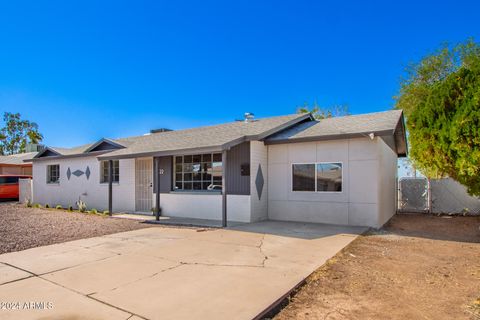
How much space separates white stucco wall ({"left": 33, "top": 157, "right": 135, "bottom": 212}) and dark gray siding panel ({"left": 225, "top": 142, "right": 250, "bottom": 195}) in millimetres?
5506

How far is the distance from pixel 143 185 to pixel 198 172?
345 centimetres

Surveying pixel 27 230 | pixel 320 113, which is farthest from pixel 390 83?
pixel 27 230

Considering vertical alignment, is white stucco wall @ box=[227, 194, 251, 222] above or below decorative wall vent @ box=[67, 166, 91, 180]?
below

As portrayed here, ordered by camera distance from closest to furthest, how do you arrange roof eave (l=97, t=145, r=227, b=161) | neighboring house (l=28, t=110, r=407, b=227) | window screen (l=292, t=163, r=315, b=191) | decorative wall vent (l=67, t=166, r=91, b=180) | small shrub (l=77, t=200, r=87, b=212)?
neighboring house (l=28, t=110, r=407, b=227), roof eave (l=97, t=145, r=227, b=161), window screen (l=292, t=163, r=315, b=191), small shrub (l=77, t=200, r=87, b=212), decorative wall vent (l=67, t=166, r=91, b=180)

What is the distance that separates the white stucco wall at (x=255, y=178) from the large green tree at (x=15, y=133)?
4976cm

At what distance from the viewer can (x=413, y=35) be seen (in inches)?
699

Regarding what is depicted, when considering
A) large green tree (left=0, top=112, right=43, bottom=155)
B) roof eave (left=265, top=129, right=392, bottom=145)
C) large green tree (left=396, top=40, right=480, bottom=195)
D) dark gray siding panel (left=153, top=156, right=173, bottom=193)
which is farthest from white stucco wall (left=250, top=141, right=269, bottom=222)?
large green tree (left=0, top=112, right=43, bottom=155)

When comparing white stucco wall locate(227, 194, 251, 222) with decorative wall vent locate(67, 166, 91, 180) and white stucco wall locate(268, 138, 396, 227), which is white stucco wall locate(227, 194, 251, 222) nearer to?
white stucco wall locate(268, 138, 396, 227)

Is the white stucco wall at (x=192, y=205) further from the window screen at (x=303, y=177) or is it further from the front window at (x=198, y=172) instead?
the window screen at (x=303, y=177)

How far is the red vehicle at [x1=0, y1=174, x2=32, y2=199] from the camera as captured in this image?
822 inches

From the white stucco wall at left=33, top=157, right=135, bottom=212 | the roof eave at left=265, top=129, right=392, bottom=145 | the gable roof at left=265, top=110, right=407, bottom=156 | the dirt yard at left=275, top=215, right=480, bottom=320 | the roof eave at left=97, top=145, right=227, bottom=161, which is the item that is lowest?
the dirt yard at left=275, top=215, right=480, bottom=320

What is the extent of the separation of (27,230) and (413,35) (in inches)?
823

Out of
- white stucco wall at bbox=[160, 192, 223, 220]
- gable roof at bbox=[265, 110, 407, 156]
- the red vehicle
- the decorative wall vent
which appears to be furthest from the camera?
the red vehicle

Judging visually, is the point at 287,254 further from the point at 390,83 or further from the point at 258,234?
the point at 390,83
